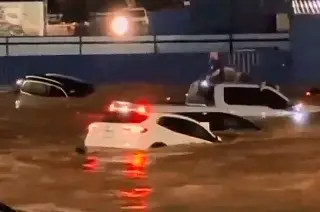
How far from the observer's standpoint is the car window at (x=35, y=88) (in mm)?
33438

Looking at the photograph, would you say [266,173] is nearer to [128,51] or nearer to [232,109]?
[232,109]

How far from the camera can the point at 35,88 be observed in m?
33.7

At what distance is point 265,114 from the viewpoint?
24750 mm

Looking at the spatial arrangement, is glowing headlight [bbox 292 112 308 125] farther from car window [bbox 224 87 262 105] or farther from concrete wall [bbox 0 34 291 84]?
concrete wall [bbox 0 34 291 84]

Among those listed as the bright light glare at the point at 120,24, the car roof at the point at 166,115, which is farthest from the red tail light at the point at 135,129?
the bright light glare at the point at 120,24

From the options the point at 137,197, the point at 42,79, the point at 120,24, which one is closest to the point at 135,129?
the point at 137,197

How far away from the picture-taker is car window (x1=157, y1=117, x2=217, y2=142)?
19.8 m

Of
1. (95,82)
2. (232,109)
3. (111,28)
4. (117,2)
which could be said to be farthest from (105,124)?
(117,2)

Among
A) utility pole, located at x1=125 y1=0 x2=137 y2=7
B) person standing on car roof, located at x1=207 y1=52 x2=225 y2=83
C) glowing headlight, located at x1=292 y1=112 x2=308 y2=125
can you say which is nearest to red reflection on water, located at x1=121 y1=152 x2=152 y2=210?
glowing headlight, located at x1=292 y1=112 x2=308 y2=125

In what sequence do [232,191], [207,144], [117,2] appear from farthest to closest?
[117,2] < [207,144] < [232,191]

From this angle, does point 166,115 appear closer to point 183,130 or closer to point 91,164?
point 183,130

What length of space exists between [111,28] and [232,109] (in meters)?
24.5

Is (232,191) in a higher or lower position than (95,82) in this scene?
higher

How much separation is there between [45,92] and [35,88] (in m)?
0.41
